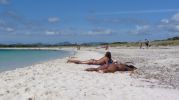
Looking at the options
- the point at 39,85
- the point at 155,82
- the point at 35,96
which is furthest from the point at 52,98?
the point at 155,82

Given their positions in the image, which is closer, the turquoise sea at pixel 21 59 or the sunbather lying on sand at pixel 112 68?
the sunbather lying on sand at pixel 112 68

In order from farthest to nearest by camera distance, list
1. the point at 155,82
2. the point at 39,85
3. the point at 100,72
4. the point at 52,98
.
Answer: the point at 100,72, the point at 155,82, the point at 39,85, the point at 52,98

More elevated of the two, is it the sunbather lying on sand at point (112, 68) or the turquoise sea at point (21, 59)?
the sunbather lying on sand at point (112, 68)

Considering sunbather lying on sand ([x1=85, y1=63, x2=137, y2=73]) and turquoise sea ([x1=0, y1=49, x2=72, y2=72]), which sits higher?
sunbather lying on sand ([x1=85, y1=63, x2=137, y2=73])

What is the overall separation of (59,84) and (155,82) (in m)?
3.34

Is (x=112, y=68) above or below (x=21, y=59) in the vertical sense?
above

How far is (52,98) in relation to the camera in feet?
30.0

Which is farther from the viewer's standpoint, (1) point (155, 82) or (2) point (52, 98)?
(1) point (155, 82)

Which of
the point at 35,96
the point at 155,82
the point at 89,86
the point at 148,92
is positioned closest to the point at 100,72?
the point at 155,82

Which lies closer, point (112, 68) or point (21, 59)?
point (112, 68)

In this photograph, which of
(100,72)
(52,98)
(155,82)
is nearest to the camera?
(52,98)

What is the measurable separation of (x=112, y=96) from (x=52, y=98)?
4.97ft

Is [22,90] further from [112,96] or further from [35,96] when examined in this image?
[112,96]

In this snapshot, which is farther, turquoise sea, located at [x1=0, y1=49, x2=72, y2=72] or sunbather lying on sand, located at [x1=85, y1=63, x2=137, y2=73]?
turquoise sea, located at [x1=0, y1=49, x2=72, y2=72]
